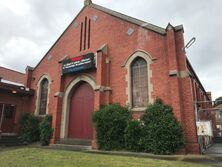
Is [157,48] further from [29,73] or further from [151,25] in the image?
[29,73]

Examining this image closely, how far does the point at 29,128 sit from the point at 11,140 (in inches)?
57.8

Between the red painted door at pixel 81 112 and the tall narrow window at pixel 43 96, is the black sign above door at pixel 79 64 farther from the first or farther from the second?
the tall narrow window at pixel 43 96

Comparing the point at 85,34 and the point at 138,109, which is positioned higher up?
the point at 85,34

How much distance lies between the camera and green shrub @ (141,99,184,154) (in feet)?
29.6

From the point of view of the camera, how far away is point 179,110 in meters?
9.66

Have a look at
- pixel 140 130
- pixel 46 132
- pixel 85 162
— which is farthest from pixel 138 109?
pixel 46 132

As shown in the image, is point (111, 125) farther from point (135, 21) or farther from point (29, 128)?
point (29, 128)

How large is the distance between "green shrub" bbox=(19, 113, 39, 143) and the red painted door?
10.1 ft

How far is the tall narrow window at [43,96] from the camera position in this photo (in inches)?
663

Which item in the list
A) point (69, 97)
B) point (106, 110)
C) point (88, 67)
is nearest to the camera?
point (106, 110)

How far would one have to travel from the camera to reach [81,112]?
46.7 feet

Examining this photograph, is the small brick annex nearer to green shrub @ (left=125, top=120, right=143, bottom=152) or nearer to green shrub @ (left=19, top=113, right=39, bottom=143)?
green shrub @ (left=19, top=113, right=39, bottom=143)

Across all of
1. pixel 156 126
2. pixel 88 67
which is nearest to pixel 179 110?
pixel 156 126

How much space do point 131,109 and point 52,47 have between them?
10.2m
